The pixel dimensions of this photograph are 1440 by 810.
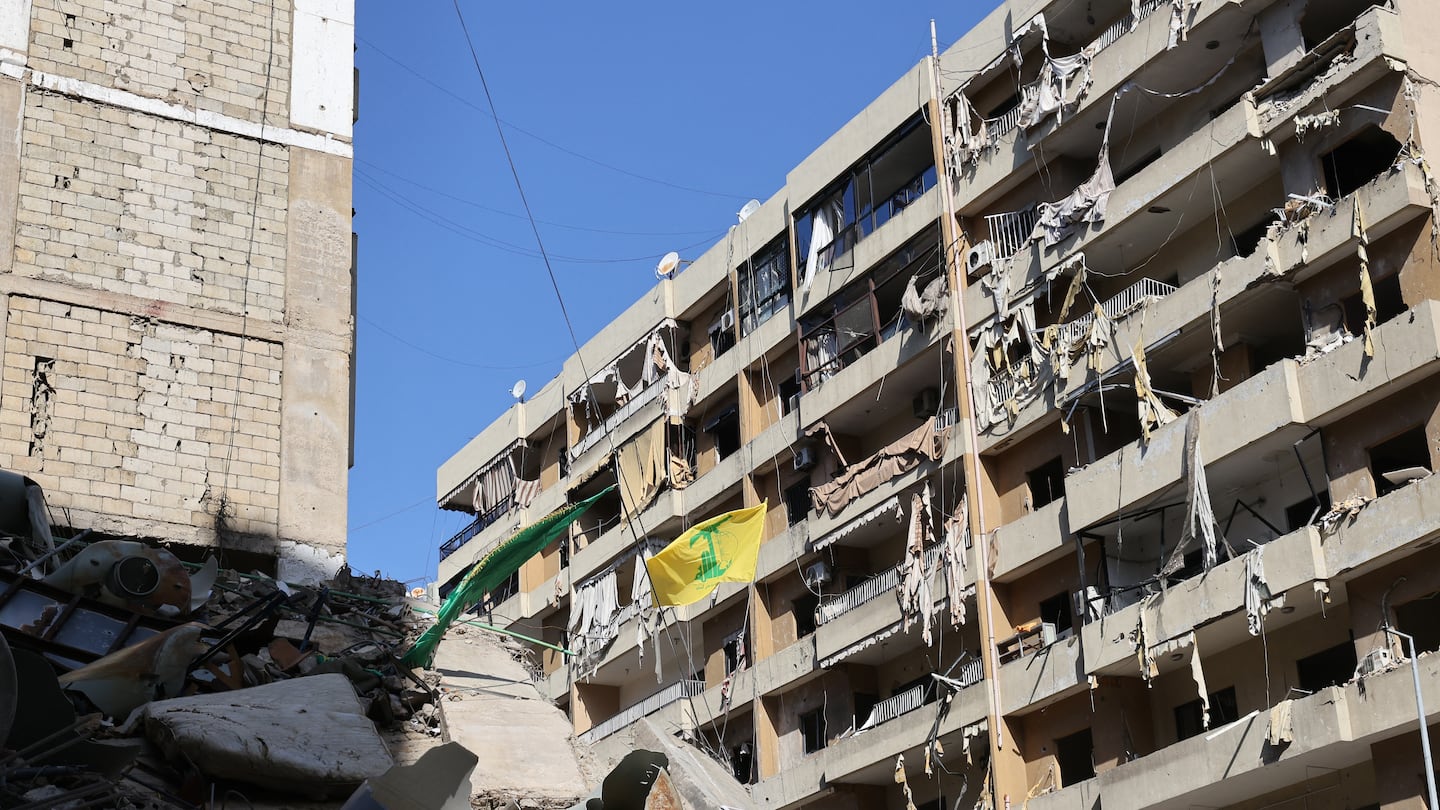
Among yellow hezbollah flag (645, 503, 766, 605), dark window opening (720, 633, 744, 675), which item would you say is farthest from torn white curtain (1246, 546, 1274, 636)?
dark window opening (720, 633, 744, 675)

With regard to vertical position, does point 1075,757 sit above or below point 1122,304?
below

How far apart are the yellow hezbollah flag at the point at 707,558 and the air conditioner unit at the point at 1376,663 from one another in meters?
10.2

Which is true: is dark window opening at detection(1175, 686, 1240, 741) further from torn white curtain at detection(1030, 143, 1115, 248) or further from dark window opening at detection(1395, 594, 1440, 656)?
torn white curtain at detection(1030, 143, 1115, 248)

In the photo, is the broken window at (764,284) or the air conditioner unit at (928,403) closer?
the air conditioner unit at (928,403)

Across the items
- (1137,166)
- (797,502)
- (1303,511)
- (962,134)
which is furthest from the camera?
(797,502)

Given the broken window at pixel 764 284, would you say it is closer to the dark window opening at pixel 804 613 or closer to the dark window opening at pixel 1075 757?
the dark window opening at pixel 804 613

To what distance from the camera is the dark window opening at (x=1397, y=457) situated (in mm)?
21938

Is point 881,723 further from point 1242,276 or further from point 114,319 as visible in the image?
point 114,319

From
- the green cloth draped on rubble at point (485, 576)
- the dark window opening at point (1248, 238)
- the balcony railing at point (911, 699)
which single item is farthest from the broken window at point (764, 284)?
the green cloth draped on rubble at point (485, 576)

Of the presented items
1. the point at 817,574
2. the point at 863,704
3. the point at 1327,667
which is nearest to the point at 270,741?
the point at 1327,667

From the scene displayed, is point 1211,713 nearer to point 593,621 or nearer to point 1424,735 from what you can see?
point 1424,735

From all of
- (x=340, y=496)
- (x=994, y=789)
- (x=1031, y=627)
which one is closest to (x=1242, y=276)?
(x=1031, y=627)

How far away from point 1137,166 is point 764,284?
999cm

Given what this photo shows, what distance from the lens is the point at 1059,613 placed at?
1073 inches
